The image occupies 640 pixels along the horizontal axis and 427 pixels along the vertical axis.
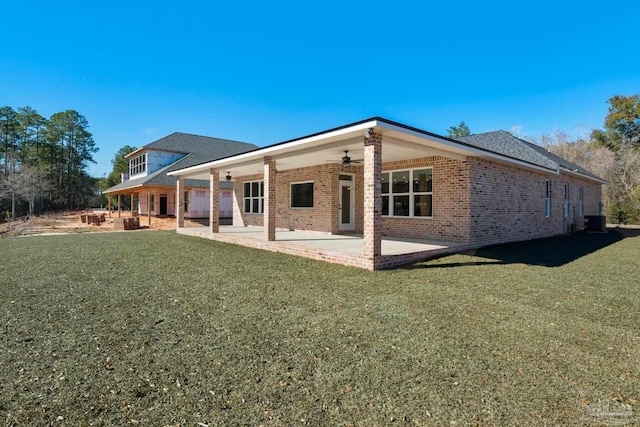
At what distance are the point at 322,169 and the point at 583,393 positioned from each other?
11.1m

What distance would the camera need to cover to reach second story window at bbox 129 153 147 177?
2562 cm

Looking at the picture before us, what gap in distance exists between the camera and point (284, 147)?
8.76m

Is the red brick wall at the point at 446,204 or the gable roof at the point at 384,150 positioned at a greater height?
the gable roof at the point at 384,150

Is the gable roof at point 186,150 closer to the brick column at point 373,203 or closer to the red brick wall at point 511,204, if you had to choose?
the red brick wall at point 511,204

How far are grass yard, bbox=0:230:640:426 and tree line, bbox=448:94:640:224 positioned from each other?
26412 millimetres

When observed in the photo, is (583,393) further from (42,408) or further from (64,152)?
(64,152)

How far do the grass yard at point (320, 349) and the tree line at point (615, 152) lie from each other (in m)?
26.4

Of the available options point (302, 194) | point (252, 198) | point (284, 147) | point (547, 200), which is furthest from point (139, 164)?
point (547, 200)

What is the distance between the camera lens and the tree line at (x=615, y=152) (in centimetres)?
2467

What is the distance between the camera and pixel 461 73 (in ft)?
65.2

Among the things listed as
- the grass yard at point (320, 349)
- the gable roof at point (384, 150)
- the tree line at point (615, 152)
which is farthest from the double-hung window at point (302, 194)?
the tree line at point (615, 152)

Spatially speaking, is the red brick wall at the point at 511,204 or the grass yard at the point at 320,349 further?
the red brick wall at the point at 511,204

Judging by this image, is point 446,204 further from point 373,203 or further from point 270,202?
point 270,202

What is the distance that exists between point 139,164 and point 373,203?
25.9 meters
